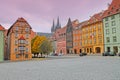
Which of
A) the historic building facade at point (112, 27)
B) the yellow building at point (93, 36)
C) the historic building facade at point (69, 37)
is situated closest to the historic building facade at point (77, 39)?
the yellow building at point (93, 36)

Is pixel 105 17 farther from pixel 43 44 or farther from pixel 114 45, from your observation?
pixel 43 44

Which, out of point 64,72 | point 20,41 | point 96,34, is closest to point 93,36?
point 96,34

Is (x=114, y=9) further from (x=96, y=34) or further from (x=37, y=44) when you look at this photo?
(x=37, y=44)

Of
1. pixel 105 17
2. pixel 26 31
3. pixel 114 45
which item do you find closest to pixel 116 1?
pixel 105 17

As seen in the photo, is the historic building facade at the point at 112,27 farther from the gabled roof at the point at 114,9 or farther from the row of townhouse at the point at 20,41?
the row of townhouse at the point at 20,41

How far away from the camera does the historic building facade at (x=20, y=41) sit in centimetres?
6928

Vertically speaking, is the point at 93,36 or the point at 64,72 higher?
the point at 93,36

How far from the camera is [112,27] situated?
77188 millimetres

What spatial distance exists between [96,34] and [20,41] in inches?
1362

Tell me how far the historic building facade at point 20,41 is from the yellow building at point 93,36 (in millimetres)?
30556

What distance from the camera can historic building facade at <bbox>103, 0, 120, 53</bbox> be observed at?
74.5 meters

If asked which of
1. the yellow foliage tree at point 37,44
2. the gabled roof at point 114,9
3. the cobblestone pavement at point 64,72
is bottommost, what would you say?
the cobblestone pavement at point 64,72

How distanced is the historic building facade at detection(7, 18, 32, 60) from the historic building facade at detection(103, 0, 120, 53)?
30873 millimetres

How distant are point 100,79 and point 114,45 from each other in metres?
64.8
